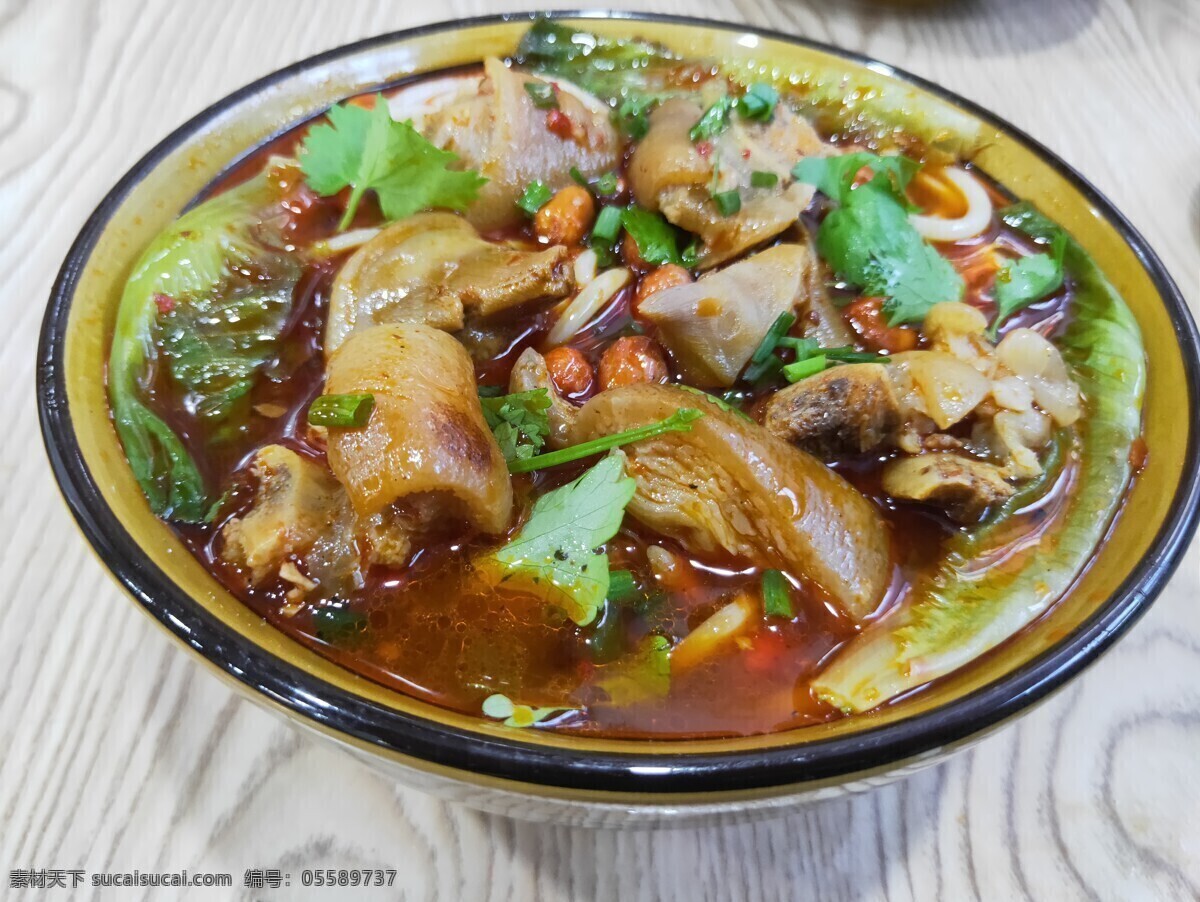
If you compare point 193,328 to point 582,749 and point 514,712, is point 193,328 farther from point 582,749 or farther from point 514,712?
point 582,749

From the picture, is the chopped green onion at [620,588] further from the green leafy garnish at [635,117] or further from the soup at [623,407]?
the green leafy garnish at [635,117]

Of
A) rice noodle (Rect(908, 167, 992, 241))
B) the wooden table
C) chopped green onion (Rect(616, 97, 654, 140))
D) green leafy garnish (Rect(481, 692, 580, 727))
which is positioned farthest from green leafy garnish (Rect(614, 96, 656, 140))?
the wooden table

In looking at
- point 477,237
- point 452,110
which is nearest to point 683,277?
point 477,237

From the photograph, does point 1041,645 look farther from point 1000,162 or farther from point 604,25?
point 604,25

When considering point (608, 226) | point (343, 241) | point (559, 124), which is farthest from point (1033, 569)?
point (343, 241)

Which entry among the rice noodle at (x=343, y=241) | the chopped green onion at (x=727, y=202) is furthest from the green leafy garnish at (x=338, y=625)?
the chopped green onion at (x=727, y=202)

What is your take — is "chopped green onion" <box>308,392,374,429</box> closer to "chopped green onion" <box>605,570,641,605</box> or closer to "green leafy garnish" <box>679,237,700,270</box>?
"chopped green onion" <box>605,570,641,605</box>
